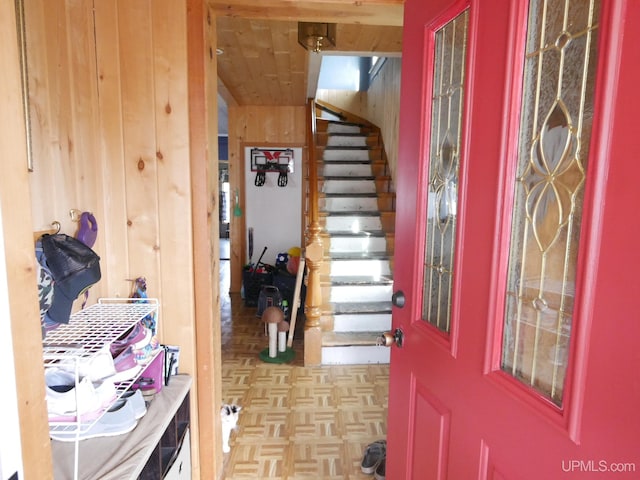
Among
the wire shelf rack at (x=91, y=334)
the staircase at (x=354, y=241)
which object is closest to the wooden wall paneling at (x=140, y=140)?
the wire shelf rack at (x=91, y=334)

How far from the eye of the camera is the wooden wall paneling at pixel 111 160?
1294 mm

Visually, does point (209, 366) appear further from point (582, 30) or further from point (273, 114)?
point (273, 114)

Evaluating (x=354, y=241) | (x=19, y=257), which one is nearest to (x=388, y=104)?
(x=354, y=241)

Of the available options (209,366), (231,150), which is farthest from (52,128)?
(231,150)

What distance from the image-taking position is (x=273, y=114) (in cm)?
469

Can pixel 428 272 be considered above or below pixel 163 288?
above

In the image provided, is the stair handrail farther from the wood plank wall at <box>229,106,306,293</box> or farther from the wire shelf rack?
the wood plank wall at <box>229,106,306,293</box>

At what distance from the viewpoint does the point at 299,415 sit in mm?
2299

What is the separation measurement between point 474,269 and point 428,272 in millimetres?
252

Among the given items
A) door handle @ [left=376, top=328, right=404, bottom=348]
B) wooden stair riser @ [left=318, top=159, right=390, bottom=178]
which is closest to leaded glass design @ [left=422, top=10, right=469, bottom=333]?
door handle @ [left=376, top=328, right=404, bottom=348]

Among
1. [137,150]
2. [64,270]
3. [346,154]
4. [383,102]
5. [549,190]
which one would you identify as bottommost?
[64,270]

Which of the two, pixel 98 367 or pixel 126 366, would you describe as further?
pixel 126 366

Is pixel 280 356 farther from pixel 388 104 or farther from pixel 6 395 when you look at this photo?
pixel 388 104

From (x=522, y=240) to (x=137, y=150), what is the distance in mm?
→ 1272
